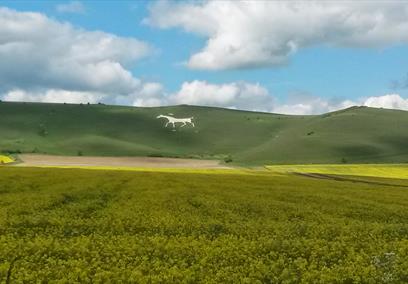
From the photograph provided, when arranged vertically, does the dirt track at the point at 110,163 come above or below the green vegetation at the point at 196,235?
below

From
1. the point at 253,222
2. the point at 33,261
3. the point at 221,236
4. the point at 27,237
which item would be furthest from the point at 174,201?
the point at 33,261

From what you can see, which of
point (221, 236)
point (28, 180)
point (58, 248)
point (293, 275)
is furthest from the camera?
point (28, 180)

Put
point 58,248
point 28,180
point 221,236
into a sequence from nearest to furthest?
point 58,248, point 221,236, point 28,180

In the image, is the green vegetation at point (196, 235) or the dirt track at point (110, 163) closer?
the green vegetation at point (196, 235)

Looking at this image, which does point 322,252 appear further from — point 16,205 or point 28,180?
point 28,180

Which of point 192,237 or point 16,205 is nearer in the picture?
point 192,237

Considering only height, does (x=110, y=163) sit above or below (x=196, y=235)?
below

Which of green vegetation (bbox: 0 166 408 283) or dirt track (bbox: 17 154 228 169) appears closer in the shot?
green vegetation (bbox: 0 166 408 283)

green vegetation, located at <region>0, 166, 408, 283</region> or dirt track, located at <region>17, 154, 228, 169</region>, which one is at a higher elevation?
green vegetation, located at <region>0, 166, 408, 283</region>
